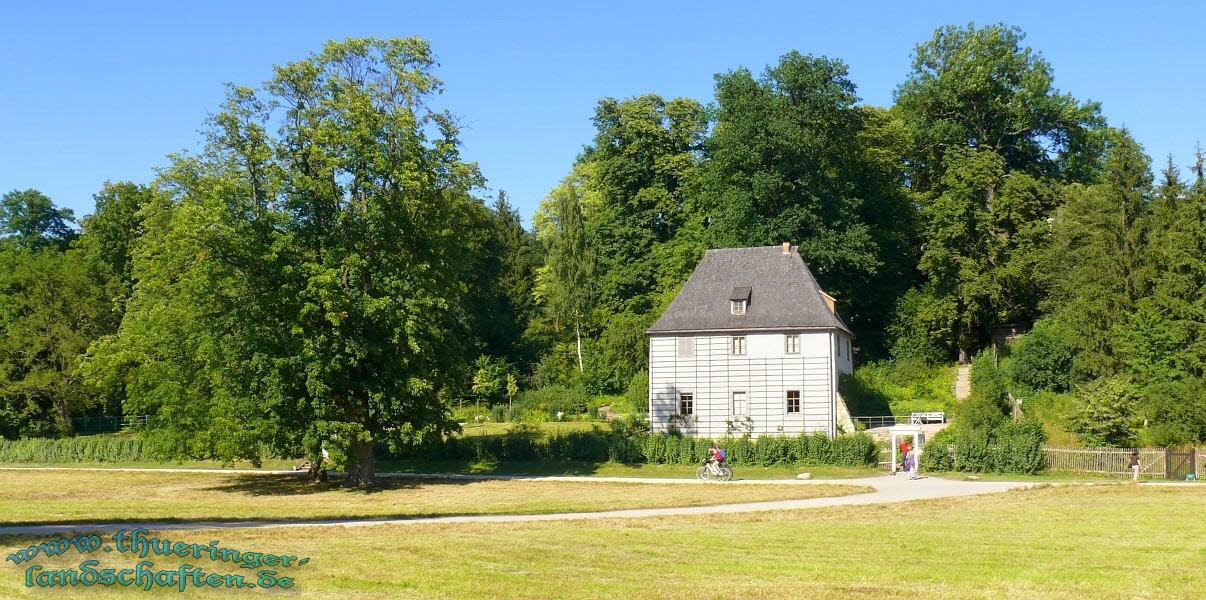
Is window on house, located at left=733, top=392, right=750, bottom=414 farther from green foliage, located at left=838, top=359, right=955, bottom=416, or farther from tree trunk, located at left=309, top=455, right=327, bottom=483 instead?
tree trunk, located at left=309, top=455, right=327, bottom=483

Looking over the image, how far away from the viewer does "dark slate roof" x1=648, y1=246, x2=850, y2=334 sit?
51281 mm

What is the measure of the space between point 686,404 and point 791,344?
5.55m

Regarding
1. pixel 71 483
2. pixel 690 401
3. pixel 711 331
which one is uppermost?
pixel 711 331

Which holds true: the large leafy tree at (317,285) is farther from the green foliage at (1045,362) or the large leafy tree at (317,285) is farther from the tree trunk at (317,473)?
the green foliage at (1045,362)

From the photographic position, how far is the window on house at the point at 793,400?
50406 mm

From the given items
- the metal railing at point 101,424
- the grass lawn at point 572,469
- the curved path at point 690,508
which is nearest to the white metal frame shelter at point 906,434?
the grass lawn at point 572,469

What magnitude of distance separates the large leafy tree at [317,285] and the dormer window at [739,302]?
1490 cm

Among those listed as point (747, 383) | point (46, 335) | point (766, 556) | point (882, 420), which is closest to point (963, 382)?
point (882, 420)

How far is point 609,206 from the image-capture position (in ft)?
248

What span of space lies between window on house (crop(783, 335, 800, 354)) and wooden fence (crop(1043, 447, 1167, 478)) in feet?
43.2

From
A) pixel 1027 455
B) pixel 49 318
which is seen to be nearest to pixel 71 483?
pixel 49 318

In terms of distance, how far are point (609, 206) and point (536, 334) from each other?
34.6ft

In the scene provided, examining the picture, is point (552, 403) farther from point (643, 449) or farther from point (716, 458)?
point (716, 458)

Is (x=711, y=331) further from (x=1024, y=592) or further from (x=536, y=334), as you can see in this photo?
(x=1024, y=592)
